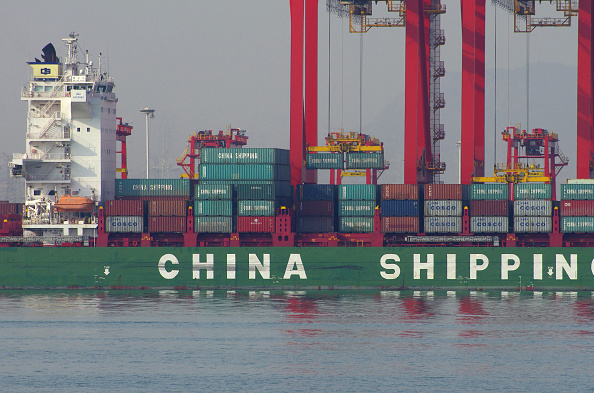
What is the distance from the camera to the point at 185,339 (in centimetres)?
3862

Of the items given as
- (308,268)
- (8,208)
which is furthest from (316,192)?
(8,208)

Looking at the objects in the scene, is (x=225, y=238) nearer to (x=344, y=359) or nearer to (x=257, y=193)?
(x=257, y=193)

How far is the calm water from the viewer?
32.2 m

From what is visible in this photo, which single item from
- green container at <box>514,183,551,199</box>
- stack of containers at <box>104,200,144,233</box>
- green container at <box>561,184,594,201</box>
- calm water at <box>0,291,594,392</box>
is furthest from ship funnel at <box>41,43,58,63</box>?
green container at <box>561,184,594,201</box>

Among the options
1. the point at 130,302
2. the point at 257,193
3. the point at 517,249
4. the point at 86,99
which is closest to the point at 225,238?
the point at 257,193

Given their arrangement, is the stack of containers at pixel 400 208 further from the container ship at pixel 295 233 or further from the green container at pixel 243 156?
the green container at pixel 243 156

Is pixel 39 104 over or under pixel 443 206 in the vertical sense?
over

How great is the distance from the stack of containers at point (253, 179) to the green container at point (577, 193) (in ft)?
51.8

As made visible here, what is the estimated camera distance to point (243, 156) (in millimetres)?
51375

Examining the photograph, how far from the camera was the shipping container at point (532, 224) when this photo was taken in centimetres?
5025

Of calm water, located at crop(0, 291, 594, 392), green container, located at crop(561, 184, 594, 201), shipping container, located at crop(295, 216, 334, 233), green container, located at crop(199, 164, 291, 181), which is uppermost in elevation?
green container, located at crop(199, 164, 291, 181)

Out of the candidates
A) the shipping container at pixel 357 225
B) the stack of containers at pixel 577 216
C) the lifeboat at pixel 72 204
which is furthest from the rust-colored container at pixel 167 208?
the stack of containers at pixel 577 216

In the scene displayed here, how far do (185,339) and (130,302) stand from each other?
1057cm

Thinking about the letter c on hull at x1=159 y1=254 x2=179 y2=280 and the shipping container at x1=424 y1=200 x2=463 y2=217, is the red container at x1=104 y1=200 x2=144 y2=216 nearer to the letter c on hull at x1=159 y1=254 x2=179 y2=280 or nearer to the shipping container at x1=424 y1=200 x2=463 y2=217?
the letter c on hull at x1=159 y1=254 x2=179 y2=280
